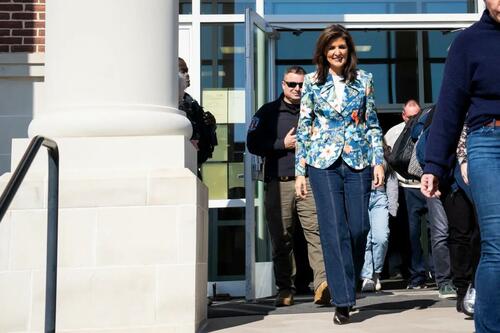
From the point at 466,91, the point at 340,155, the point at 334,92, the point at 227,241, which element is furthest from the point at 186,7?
the point at 466,91

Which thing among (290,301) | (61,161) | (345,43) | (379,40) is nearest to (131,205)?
(61,161)

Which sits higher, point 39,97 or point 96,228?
point 39,97

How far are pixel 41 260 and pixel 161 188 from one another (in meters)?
0.74

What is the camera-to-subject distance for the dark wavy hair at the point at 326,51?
513cm

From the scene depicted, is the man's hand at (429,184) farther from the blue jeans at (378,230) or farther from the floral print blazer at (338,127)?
the blue jeans at (378,230)

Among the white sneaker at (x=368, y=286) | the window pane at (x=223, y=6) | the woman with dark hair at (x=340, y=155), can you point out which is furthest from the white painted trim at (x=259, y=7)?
the woman with dark hair at (x=340, y=155)

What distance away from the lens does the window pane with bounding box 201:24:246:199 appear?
819 centimetres

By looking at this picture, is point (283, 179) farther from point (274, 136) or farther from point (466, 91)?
point (466, 91)

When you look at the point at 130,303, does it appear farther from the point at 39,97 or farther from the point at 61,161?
the point at 39,97

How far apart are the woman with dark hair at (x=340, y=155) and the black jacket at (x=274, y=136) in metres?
1.24

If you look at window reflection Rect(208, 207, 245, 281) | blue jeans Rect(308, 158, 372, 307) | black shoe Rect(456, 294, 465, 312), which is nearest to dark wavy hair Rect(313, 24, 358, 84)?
blue jeans Rect(308, 158, 372, 307)

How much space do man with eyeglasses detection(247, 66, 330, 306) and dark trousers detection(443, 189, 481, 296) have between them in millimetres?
1339

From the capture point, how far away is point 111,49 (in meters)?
4.57

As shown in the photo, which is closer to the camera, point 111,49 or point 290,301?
point 111,49
